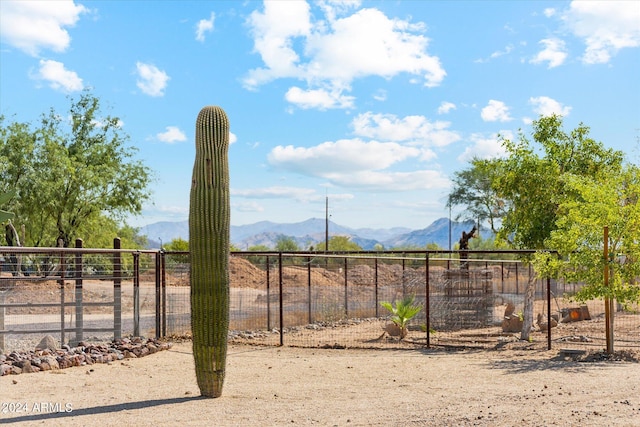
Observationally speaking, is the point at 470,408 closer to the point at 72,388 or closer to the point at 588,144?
the point at 72,388

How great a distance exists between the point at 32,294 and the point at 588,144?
2026 centimetres

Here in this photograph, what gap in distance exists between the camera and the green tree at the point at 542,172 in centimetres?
1580

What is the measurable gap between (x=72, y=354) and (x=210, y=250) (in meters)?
5.04

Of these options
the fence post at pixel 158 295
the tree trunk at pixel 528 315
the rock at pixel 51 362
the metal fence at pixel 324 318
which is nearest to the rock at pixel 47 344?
the metal fence at pixel 324 318

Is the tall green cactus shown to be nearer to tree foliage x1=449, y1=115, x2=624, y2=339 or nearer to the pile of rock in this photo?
the pile of rock

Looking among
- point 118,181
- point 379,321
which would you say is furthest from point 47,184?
point 379,321

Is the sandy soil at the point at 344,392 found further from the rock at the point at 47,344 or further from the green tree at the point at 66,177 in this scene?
the green tree at the point at 66,177

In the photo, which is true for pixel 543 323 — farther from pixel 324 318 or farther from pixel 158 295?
pixel 158 295

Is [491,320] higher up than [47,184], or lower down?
lower down

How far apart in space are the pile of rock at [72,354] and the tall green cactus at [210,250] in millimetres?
3715

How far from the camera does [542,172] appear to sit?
15742 mm

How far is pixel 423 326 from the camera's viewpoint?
1858 cm

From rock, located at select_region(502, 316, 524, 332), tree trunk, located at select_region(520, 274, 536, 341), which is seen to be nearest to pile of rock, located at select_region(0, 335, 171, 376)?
tree trunk, located at select_region(520, 274, 536, 341)

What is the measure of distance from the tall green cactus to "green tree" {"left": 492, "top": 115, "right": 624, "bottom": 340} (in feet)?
28.5
